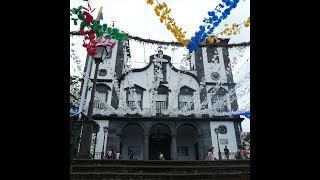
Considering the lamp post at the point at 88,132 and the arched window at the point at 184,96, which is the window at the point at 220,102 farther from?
the lamp post at the point at 88,132

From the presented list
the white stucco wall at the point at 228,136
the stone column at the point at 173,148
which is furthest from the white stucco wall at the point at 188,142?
the white stucco wall at the point at 228,136

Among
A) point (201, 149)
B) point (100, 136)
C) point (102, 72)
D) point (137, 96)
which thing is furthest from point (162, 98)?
point (100, 136)

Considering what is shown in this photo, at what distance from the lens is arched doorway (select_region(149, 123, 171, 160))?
2267 cm

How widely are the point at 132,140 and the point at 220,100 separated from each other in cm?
919

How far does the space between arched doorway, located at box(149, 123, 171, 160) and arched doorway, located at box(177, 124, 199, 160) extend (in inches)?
41.7

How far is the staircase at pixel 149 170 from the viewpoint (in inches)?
276

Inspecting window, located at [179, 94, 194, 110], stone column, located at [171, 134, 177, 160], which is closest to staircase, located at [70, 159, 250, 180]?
stone column, located at [171, 134, 177, 160]

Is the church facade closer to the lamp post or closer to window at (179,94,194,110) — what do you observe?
window at (179,94,194,110)

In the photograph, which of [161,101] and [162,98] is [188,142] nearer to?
[161,101]
